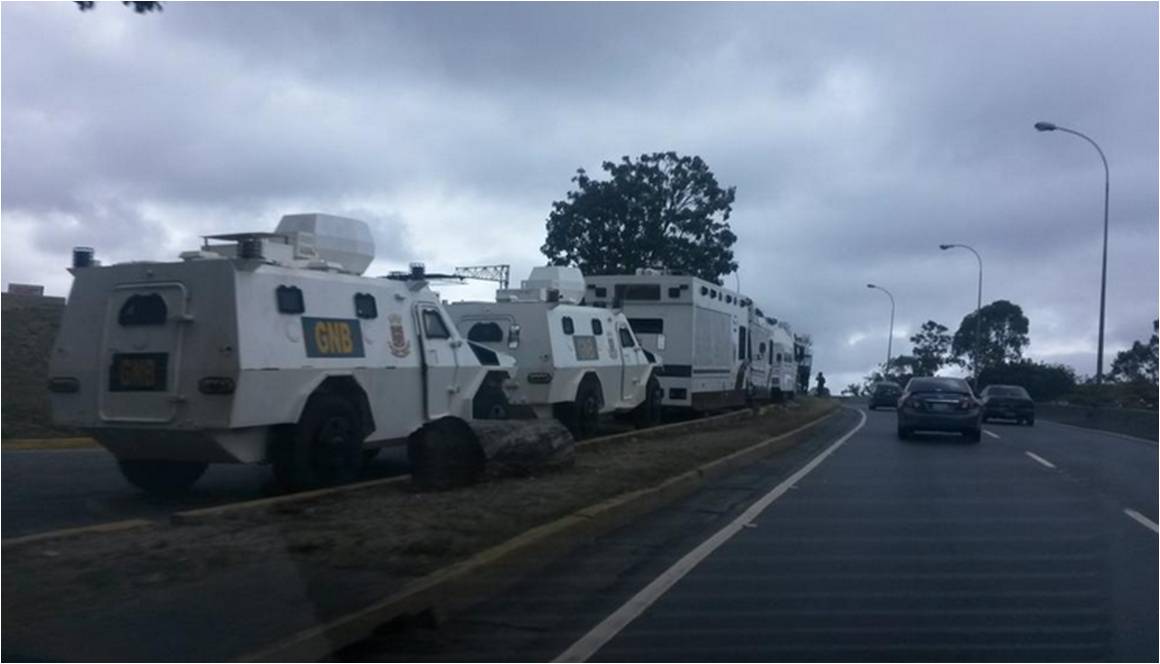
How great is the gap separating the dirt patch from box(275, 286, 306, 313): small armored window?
198cm

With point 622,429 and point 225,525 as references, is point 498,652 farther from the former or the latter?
point 622,429

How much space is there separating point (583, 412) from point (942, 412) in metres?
10.2

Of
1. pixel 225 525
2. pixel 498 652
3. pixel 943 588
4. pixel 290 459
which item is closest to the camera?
pixel 498 652

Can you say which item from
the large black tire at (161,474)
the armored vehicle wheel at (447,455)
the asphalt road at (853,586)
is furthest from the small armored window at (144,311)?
the asphalt road at (853,586)

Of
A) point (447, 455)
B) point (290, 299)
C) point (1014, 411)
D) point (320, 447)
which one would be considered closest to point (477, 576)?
point (320, 447)

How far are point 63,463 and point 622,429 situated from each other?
11.9 metres

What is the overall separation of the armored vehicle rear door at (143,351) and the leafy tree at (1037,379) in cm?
6650

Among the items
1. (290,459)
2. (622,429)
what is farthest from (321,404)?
(622,429)

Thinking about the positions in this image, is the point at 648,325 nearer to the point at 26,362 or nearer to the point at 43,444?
the point at 26,362

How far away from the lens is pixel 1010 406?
44938mm

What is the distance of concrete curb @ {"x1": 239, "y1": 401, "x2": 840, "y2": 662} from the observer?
8.01 m

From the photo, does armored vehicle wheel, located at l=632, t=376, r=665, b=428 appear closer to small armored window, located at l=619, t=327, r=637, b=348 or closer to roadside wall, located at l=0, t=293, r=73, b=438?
small armored window, located at l=619, t=327, r=637, b=348

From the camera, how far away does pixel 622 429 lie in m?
27.4

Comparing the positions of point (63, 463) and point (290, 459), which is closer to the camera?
point (290, 459)
